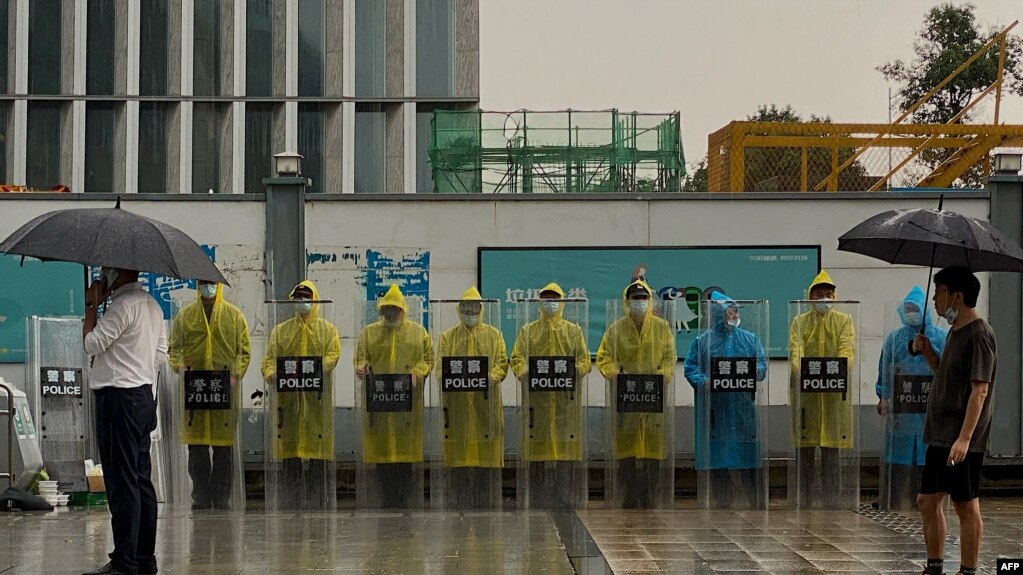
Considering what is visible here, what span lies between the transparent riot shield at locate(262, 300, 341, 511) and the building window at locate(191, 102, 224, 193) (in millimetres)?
19643

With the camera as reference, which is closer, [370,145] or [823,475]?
[823,475]

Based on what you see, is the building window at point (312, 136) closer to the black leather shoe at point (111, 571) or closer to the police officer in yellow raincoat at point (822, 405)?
the police officer in yellow raincoat at point (822, 405)

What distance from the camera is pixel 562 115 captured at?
61.6ft

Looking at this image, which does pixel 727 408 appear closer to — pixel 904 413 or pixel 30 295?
pixel 904 413

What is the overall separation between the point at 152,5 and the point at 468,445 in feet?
70.7

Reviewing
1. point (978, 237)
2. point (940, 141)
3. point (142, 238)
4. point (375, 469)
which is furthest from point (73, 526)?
point (940, 141)

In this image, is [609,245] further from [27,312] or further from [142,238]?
[142,238]

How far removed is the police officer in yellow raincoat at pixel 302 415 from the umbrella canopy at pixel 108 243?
416 centimetres

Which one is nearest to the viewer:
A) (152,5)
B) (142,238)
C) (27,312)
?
(142,238)

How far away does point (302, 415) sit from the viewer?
1273 cm

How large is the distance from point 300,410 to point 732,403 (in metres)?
3.84

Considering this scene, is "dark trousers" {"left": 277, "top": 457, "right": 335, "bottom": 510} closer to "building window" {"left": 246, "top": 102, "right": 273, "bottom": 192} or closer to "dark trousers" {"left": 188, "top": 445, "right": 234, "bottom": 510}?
"dark trousers" {"left": 188, "top": 445, "right": 234, "bottom": 510}

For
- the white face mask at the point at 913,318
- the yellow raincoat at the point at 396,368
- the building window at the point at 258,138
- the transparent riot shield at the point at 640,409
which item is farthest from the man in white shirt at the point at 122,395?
the building window at the point at 258,138

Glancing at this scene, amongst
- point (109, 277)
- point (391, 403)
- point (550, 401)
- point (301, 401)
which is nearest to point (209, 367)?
point (301, 401)
